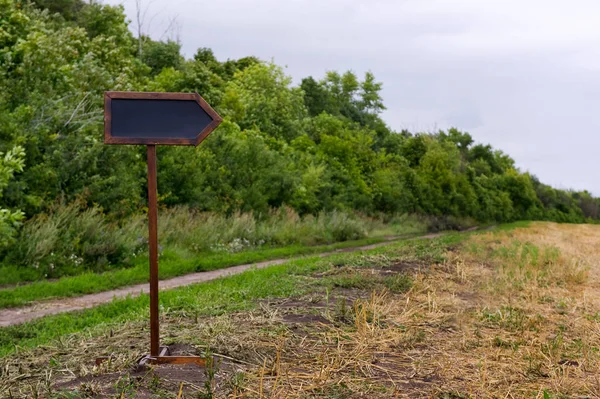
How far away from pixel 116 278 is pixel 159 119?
737cm

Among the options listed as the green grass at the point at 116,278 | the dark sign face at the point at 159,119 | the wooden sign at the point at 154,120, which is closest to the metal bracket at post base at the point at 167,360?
the wooden sign at the point at 154,120

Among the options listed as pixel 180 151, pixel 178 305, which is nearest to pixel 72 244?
pixel 178 305

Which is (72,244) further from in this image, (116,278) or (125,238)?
(116,278)

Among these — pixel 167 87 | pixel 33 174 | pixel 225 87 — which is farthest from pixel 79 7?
pixel 33 174

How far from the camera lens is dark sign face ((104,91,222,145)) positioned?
5578 mm

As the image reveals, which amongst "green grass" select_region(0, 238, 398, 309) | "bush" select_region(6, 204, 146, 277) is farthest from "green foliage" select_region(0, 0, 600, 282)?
"green grass" select_region(0, 238, 398, 309)

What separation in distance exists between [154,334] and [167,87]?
26.0m

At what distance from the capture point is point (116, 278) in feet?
40.2

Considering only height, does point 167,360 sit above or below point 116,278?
above

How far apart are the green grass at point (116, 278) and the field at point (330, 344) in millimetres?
1875

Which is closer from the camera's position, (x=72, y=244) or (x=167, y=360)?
(x=167, y=360)

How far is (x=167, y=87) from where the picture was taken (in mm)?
29922

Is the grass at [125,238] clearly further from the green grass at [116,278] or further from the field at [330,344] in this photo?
the field at [330,344]

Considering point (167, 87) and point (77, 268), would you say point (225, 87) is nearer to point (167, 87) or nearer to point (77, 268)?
point (167, 87)
